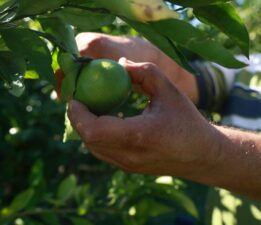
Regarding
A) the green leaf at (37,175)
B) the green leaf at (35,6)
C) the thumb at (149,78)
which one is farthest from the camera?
the green leaf at (37,175)

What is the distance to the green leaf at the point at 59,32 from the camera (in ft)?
2.56

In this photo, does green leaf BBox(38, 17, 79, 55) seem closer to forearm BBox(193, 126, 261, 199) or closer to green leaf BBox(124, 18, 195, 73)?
green leaf BBox(124, 18, 195, 73)

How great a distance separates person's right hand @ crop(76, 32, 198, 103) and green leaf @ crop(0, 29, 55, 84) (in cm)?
43

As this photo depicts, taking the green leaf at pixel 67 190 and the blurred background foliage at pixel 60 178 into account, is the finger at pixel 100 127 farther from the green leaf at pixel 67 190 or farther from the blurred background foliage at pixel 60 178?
the green leaf at pixel 67 190

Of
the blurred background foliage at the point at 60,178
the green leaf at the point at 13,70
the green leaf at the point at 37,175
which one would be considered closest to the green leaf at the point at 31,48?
the green leaf at the point at 13,70

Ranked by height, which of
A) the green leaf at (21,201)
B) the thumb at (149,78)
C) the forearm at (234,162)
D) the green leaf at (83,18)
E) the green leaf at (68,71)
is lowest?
the green leaf at (21,201)

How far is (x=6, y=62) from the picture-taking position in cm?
77

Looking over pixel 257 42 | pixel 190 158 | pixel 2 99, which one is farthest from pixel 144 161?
pixel 257 42

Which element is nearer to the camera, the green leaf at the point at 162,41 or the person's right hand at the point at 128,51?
the green leaf at the point at 162,41

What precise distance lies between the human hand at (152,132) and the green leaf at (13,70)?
7cm

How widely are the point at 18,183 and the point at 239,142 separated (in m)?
1.18

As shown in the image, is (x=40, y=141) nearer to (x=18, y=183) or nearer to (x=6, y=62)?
(x=18, y=183)

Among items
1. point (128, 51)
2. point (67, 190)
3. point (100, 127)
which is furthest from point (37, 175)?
point (100, 127)

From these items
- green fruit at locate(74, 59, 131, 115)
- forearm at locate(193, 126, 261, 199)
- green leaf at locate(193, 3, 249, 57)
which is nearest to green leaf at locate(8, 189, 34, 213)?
forearm at locate(193, 126, 261, 199)
